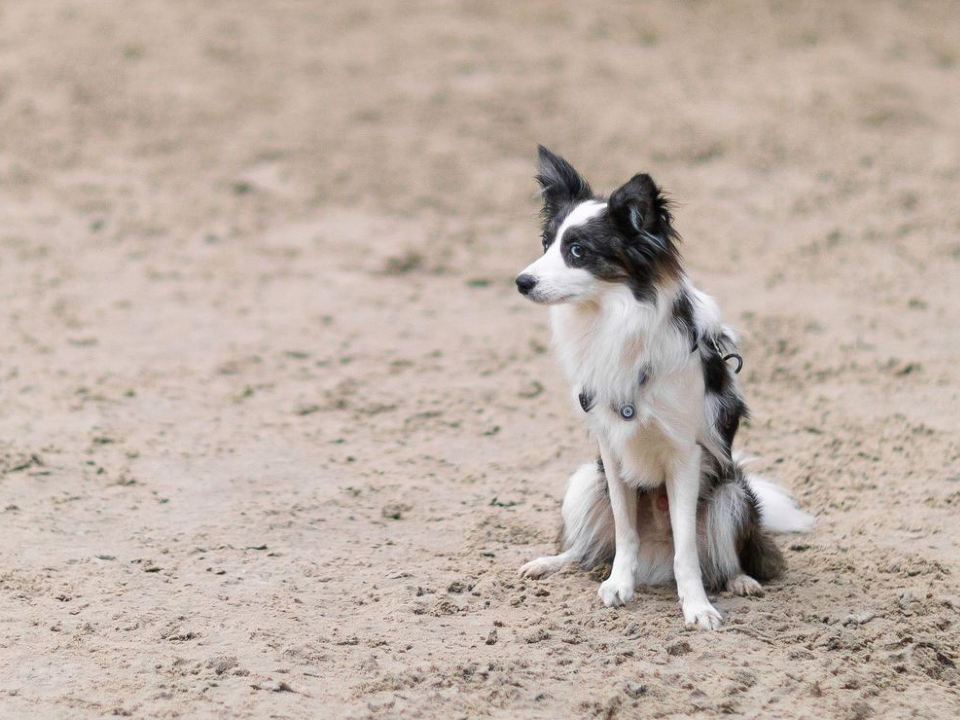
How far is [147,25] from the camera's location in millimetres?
12875

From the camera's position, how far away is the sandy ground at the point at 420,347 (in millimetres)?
4074

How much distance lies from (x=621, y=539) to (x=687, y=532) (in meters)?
0.29

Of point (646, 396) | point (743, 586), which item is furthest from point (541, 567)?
point (646, 396)

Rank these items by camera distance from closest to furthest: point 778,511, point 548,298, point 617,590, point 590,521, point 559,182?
point 548,298 → point 559,182 → point 617,590 → point 590,521 → point 778,511

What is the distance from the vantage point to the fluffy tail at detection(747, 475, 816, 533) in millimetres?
5027

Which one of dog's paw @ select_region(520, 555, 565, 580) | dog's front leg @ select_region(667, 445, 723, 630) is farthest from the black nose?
dog's paw @ select_region(520, 555, 565, 580)

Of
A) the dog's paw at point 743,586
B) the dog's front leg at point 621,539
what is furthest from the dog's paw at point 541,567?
the dog's paw at point 743,586

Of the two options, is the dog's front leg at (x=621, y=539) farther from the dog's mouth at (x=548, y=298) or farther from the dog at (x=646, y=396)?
the dog's mouth at (x=548, y=298)

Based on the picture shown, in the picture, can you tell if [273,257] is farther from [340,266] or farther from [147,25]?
[147,25]

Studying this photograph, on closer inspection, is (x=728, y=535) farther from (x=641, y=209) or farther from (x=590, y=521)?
(x=641, y=209)

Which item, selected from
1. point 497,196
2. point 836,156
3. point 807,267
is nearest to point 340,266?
point 497,196

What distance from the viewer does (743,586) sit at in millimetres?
4523

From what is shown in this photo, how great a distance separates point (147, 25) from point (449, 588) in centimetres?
997

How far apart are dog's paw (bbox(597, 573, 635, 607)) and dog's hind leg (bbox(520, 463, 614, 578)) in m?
0.23
